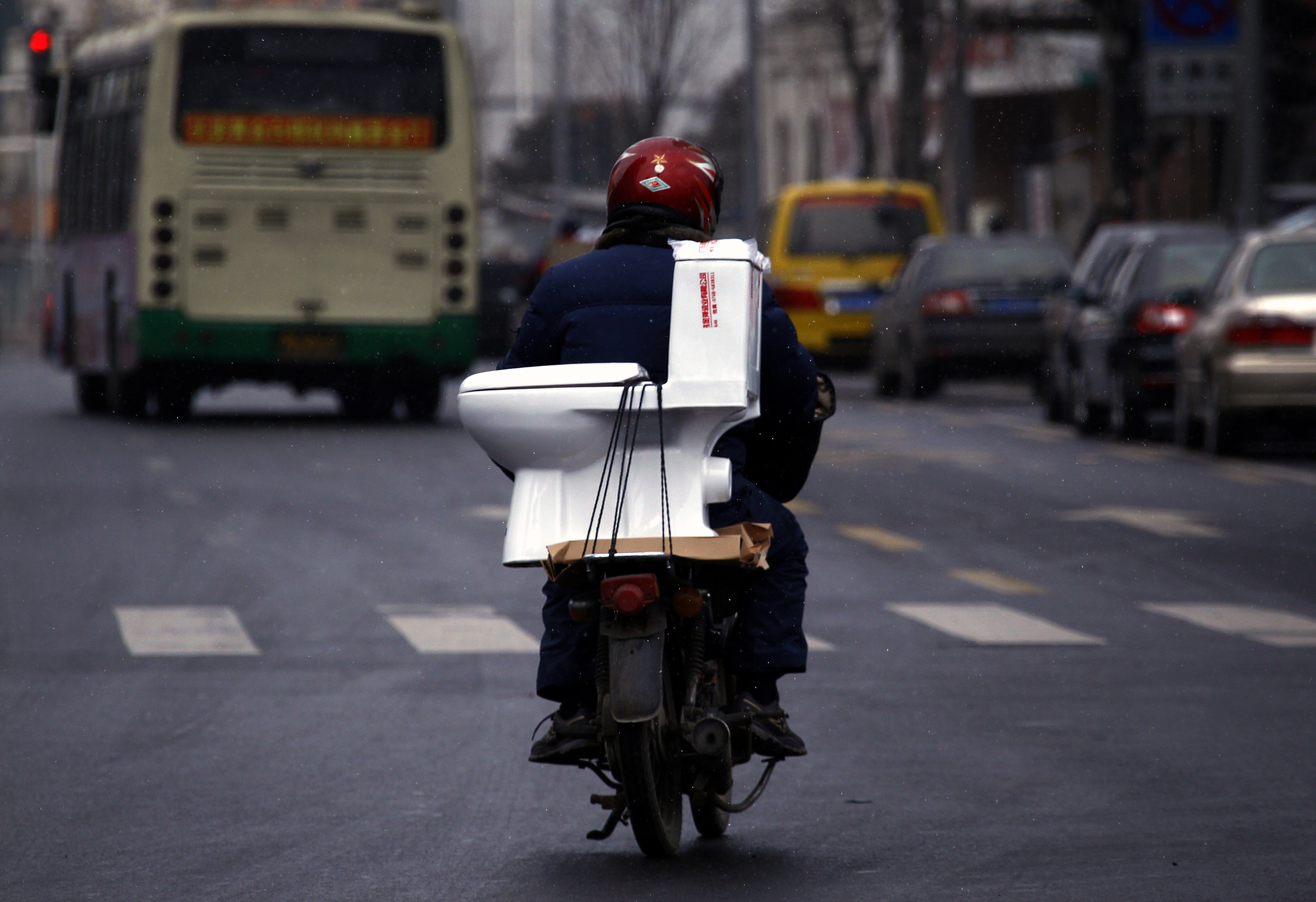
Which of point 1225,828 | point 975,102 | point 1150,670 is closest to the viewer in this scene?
point 1225,828

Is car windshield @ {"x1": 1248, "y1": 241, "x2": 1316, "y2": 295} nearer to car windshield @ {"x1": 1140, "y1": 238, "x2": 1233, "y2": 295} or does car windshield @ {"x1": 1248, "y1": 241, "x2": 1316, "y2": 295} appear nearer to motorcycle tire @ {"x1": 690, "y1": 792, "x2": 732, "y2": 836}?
car windshield @ {"x1": 1140, "y1": 238, "x2": 1233, "y2": 295}

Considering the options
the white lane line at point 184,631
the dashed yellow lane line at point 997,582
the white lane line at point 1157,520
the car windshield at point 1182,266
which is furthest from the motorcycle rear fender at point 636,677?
the car windshield at point 1182,266

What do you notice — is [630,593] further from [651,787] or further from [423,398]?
[423,398]

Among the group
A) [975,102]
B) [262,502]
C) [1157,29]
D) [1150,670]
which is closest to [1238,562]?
[1150,670]

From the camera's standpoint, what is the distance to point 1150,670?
9.49m

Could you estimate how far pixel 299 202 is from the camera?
77.6 feet

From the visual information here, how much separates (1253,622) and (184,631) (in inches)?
158

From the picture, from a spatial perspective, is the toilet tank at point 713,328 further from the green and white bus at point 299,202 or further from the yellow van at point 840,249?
the yellow van at point 840,249

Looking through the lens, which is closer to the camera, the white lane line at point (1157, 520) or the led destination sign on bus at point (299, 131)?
A: the white lane line at point (1157, 520)

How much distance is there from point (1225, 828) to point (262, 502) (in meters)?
10.4

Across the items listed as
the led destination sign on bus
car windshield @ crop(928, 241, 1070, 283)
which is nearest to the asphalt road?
the led destination sign on bus

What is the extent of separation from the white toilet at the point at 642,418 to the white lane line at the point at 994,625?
184 inches

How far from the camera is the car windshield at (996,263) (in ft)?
86.0

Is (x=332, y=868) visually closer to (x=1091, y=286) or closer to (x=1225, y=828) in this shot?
(x=1225, y=828)
